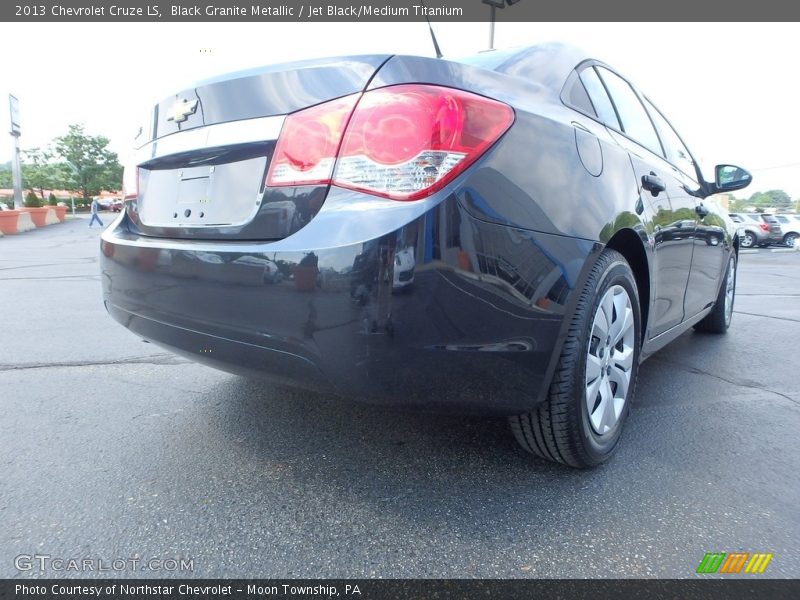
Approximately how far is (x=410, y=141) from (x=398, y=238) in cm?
27

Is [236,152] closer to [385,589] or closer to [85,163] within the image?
[385,589]

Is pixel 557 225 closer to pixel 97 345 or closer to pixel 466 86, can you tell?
pixel 466 86

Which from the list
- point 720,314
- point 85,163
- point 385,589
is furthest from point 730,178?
point 85,163

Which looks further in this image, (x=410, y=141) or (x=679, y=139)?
(x=679, y=139)

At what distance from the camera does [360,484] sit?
72.3 inches

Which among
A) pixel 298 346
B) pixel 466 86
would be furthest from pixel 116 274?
pixel 466 86

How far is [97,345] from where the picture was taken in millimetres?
3574

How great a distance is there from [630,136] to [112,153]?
69565 millimetres

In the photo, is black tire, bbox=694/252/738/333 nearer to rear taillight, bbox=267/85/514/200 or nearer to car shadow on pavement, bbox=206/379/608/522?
car shadow on pavement, bbox=206/379/608/522

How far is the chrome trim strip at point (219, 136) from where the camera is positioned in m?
1.59

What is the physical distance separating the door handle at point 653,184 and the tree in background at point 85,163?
66459 millimetres

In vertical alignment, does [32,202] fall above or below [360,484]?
below

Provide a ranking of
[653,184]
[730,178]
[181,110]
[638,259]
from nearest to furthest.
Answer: [181,110]
[638,259]
[653,184]
[730,178]
